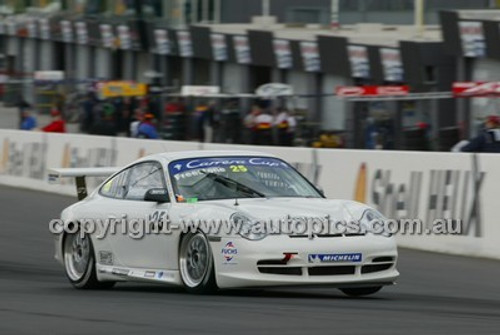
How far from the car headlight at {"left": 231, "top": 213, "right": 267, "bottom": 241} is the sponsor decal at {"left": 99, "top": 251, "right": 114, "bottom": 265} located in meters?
1.82

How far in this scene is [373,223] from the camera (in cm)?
1020

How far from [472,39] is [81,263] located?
17948 millimetres

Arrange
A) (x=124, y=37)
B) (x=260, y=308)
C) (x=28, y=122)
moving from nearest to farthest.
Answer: (x=260, y=308) < (x=28, y=122) < (x=124, y=37)

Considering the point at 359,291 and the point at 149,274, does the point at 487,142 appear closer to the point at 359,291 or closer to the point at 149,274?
the point at 359,291

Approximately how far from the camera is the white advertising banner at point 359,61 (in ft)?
106

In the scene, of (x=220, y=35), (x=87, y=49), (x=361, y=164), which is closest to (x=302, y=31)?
(x=220, y=35)

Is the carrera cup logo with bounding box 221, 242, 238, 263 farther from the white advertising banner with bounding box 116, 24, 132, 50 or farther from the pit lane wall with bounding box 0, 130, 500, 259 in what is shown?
the white advertising banner with bounding box 116, 24, 132, 50

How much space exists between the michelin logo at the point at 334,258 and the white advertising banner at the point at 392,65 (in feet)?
69.6

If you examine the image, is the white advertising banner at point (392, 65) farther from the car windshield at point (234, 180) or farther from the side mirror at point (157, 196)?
the side mirror at point (157, 196)

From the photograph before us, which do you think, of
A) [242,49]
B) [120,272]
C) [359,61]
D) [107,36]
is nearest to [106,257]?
[120,272]

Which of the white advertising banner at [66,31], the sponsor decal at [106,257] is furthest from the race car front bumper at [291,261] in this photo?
the white advertising banner at [66,31]

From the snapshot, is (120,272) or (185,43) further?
(185,43)

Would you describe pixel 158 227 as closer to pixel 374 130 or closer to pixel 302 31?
pixel 374 130

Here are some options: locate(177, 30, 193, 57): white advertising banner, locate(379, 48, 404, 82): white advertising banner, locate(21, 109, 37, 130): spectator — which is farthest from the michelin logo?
locate(177, 30, 193, 57): white advertising banner
